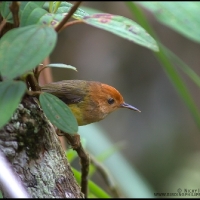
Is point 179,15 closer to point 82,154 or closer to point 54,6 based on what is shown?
point 54,6

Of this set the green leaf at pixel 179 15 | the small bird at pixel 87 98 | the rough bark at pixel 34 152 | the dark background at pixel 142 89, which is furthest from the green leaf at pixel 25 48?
the dark background at pixel 142 89

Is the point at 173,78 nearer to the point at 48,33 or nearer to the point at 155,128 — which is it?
the point at 48,33

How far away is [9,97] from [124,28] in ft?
0.76

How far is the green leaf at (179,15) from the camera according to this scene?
24.2 inches

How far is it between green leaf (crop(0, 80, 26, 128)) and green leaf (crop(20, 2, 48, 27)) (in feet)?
0.45

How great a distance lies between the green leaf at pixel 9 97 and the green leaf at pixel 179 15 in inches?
9.7

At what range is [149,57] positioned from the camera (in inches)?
202

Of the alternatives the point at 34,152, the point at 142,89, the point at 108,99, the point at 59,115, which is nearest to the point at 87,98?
the point at 108,99

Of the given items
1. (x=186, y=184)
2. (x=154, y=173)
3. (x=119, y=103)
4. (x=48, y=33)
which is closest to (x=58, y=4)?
(x=48, y=33)

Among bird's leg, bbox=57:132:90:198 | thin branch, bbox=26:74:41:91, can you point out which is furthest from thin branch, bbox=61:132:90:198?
thin branch, bbox=26:74:41:91

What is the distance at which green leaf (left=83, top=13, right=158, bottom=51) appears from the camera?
0.70 m

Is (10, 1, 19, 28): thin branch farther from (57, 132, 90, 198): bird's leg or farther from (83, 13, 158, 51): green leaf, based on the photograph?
(57, 132, 90, 198): bird's leg

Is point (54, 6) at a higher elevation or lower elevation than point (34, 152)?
higher

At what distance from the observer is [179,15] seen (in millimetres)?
636
